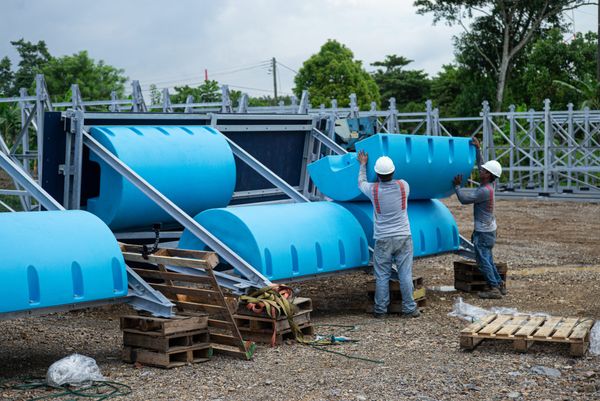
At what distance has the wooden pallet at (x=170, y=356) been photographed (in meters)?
7.62

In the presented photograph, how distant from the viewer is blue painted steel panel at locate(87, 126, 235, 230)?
9.65 metres

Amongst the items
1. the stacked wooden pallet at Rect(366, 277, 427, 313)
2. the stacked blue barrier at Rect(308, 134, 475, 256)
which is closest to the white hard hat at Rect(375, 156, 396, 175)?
the stacked blue barrier at Rect(308, 134, 475, 256)

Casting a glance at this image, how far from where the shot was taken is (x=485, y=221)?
459 inches

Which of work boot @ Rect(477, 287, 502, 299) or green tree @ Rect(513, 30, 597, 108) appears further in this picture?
green tree @ Rect(513, 30, 597, 108)

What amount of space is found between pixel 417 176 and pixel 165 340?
4.58 meters

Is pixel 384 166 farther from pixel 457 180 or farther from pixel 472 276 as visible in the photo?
pixel 472 276

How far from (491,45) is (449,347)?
4311 cm

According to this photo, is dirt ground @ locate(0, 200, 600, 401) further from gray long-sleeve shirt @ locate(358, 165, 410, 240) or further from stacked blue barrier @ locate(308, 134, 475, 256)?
gray long-sleeve shirt @ locate(358, 165, 410, 240)

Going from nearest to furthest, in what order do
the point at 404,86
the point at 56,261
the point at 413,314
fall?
the point at 56,261 → the point at 413,314 → the point at 404,86

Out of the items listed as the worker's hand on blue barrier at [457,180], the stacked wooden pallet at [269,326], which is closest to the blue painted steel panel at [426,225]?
the worker's hand on blue barrier at [457,180]

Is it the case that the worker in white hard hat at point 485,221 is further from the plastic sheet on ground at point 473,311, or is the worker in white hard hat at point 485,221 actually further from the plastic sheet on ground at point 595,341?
the plastic sheet on ground at point 595,341

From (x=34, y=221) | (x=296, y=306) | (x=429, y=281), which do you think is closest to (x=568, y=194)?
(x=429, y=281)

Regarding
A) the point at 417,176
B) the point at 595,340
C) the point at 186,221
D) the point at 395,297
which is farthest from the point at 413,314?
the point at 186,221

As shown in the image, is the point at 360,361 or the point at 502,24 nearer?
the point at 360,361
